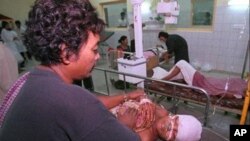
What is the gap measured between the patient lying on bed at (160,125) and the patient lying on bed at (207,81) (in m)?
1.34

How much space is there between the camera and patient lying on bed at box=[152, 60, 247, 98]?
9.14ft

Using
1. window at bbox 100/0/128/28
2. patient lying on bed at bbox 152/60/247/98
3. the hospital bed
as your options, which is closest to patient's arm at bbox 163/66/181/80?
patient lying on bed at bbox 152/60/247/98

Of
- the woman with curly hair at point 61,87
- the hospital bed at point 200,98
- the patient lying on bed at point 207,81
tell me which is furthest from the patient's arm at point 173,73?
the woman with curly hair at point 61,87

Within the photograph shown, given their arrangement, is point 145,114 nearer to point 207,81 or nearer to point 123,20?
point 207,81

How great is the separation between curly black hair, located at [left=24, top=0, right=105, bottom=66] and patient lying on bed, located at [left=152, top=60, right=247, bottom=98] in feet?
8.34

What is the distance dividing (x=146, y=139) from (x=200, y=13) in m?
4.53

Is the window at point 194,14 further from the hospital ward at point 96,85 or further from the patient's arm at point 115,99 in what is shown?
the patient's arm at point 115,99

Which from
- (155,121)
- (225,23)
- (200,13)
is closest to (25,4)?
(200,13)

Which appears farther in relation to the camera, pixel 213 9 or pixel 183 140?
pixel 213 9

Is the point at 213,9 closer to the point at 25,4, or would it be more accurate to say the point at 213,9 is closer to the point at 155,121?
the point at 155,121

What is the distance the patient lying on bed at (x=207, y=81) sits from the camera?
2.79 meters

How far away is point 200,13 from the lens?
5.32 metres

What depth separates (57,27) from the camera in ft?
2.16

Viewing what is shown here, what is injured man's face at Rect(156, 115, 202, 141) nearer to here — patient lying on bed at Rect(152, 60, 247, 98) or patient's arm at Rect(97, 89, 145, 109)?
patient's arm at Rect(97, 89, 145, 109)
